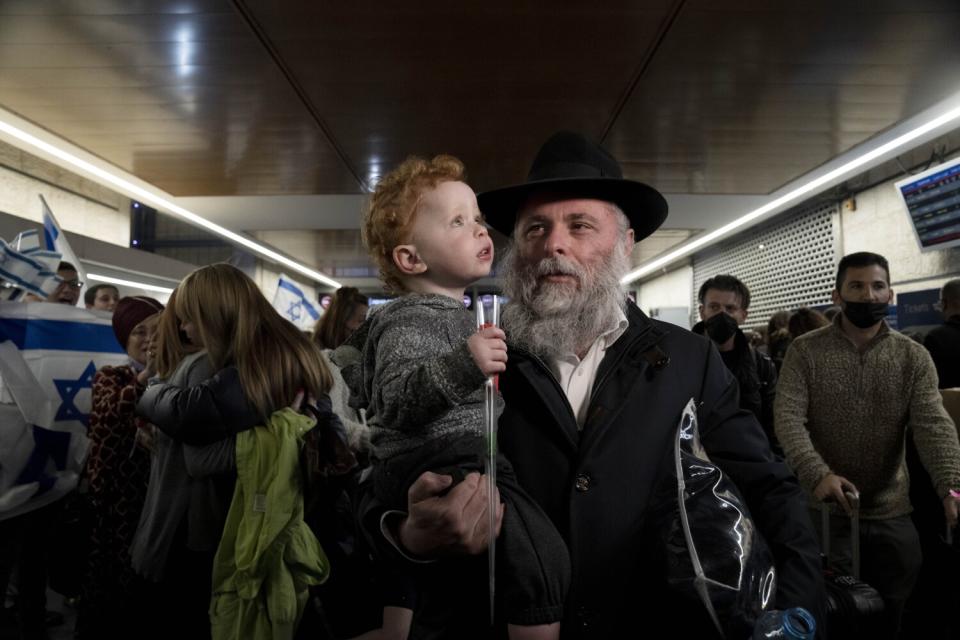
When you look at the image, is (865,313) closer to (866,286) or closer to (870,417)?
(866,286)

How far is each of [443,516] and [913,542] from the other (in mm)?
2879

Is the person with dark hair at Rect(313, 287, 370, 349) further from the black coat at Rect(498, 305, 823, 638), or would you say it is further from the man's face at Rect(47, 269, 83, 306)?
the black coat at Rect(498, 305, 823, 638)

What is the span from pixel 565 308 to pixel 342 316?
2.97m

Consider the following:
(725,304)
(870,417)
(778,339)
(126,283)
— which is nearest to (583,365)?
(870,417)

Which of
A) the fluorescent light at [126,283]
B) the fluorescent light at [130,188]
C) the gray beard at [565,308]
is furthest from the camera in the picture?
the fluorescent light at [126,283]

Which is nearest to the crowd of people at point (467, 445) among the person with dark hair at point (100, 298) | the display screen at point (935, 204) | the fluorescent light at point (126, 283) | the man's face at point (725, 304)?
the man's face at point (725, 304)

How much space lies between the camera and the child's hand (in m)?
1.09

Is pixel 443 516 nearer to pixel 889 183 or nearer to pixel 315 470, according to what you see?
pixel 315 470

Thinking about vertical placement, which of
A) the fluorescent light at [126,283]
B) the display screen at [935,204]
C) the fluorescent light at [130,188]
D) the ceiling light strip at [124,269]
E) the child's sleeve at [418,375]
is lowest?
the child's sleeve at [418,375]

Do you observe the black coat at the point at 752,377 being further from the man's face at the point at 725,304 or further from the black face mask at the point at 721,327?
the man's face at the point at 725,304

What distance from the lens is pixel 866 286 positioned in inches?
118

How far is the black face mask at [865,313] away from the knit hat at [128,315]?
11.4ft

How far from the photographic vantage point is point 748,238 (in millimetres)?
11930

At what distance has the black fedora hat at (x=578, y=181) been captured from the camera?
1547 mm
